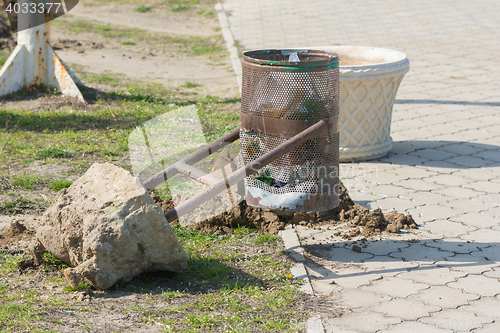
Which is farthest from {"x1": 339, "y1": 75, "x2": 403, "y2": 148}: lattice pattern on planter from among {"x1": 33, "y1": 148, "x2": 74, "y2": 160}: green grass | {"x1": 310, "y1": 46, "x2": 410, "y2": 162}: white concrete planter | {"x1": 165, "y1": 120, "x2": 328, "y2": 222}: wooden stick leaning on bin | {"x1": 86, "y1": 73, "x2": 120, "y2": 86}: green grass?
{"x1": 86, "y1": 73, "x2": 120, "y2": 86}: green grass

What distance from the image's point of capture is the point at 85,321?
113 inches

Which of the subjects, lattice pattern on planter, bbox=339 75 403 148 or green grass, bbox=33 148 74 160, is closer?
lattice pattern on planter, bbox=339 75 403 148

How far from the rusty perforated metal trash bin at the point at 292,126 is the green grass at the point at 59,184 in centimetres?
207

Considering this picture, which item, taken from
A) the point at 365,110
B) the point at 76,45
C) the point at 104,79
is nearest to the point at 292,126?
the point at 365,110

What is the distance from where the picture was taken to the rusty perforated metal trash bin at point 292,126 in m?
3.44

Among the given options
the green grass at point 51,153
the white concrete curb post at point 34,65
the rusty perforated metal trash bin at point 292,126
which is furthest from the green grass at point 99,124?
the rusty perforated metal trash bin at point 292,126

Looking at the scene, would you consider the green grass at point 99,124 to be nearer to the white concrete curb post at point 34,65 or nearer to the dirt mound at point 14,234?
the white concrete curb post at point 34,65

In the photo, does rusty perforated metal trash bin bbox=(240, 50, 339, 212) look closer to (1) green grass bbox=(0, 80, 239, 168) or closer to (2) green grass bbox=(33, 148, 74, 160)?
(1) green grass bbox=(0, 80, 239, 168)

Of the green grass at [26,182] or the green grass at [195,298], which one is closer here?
the green grass at [195,298]

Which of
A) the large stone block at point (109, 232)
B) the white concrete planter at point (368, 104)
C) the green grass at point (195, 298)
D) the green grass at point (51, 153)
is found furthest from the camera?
the green grass at point (51, 153)

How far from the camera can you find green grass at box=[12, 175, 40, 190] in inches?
188

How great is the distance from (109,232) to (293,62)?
158 centimetres

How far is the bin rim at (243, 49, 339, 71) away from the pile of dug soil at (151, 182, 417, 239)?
1.19 metres

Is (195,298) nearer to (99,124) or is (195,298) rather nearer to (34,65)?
(99,124)
